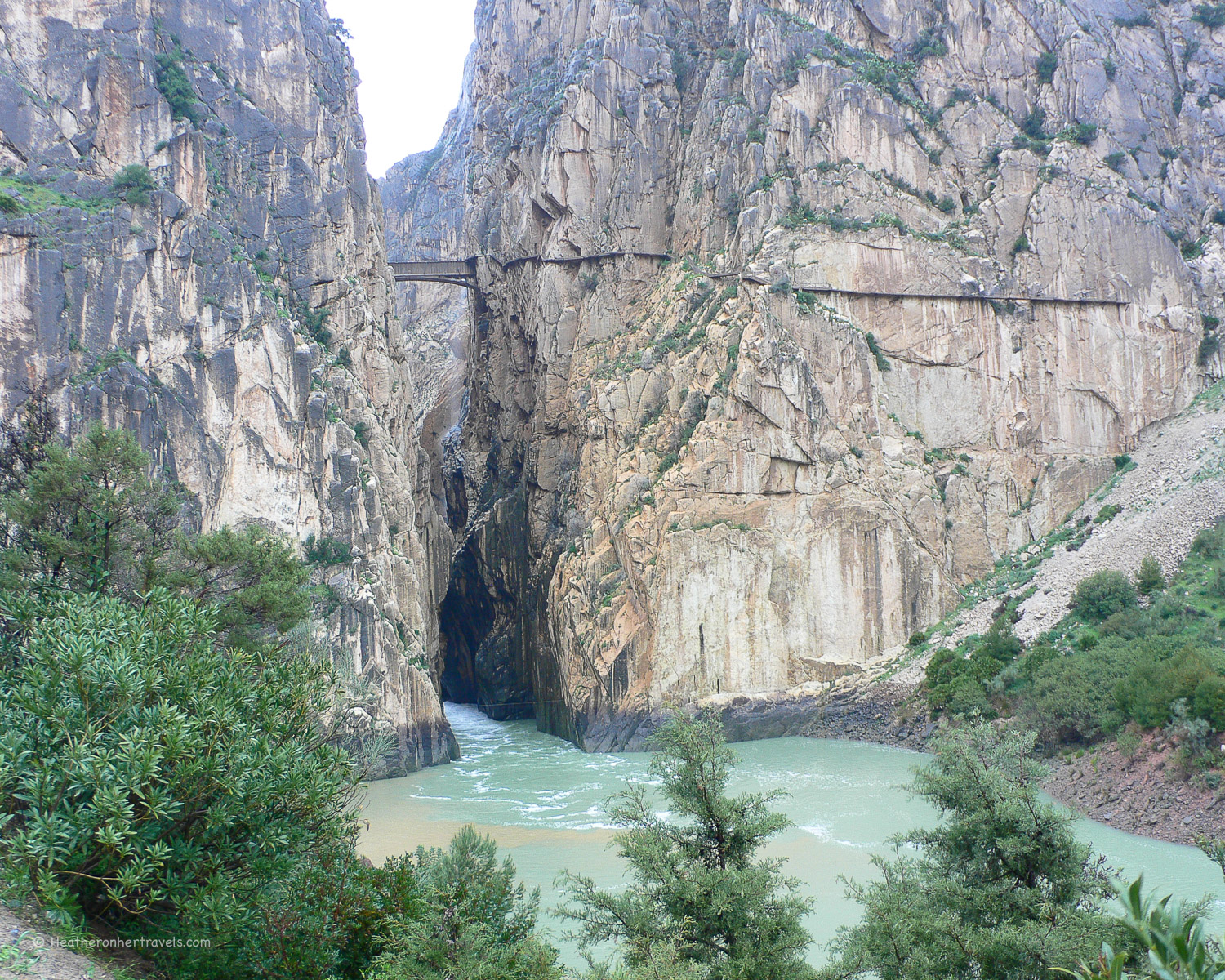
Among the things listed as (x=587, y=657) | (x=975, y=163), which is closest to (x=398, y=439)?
(x=587, y=657)

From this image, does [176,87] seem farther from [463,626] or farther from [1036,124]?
[1036,124]

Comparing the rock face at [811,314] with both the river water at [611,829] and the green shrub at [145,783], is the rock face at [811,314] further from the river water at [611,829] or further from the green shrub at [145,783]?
the green shrub at [145,783]

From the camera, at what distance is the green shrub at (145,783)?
8.62 m

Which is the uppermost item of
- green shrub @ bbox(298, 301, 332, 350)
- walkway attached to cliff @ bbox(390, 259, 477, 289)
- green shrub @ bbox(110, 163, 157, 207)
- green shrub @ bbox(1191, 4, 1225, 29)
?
green shrub @ bbox(1191, 4, 1225, 29)

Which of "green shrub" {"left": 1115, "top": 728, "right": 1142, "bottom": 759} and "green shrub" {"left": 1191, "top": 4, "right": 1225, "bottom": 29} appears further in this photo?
"green shrub" {"left": 1191, "top": 4, "right": 1225, "bottom": 29}

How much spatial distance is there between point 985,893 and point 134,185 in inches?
1543

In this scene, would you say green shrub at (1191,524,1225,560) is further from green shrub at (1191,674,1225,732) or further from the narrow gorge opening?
the narrow gorge opening

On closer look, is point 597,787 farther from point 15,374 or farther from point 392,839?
point 15,374

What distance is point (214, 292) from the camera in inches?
1451

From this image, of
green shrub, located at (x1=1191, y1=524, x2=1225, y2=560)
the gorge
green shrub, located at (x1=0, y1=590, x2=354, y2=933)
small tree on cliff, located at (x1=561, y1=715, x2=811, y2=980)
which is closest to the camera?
green shrub, located at (x1=0, y1=590, x2=354, y2=933)

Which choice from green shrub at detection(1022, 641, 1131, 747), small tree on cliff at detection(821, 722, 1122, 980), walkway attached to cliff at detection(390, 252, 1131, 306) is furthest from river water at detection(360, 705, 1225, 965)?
walkway attached to cliff at detection(390, 252, 1131, 306)

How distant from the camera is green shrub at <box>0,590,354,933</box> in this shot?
862cm

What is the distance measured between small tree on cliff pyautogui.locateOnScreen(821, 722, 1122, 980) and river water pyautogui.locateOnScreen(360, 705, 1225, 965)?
3.29 metres

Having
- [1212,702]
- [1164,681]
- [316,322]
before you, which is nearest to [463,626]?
[316,322]
